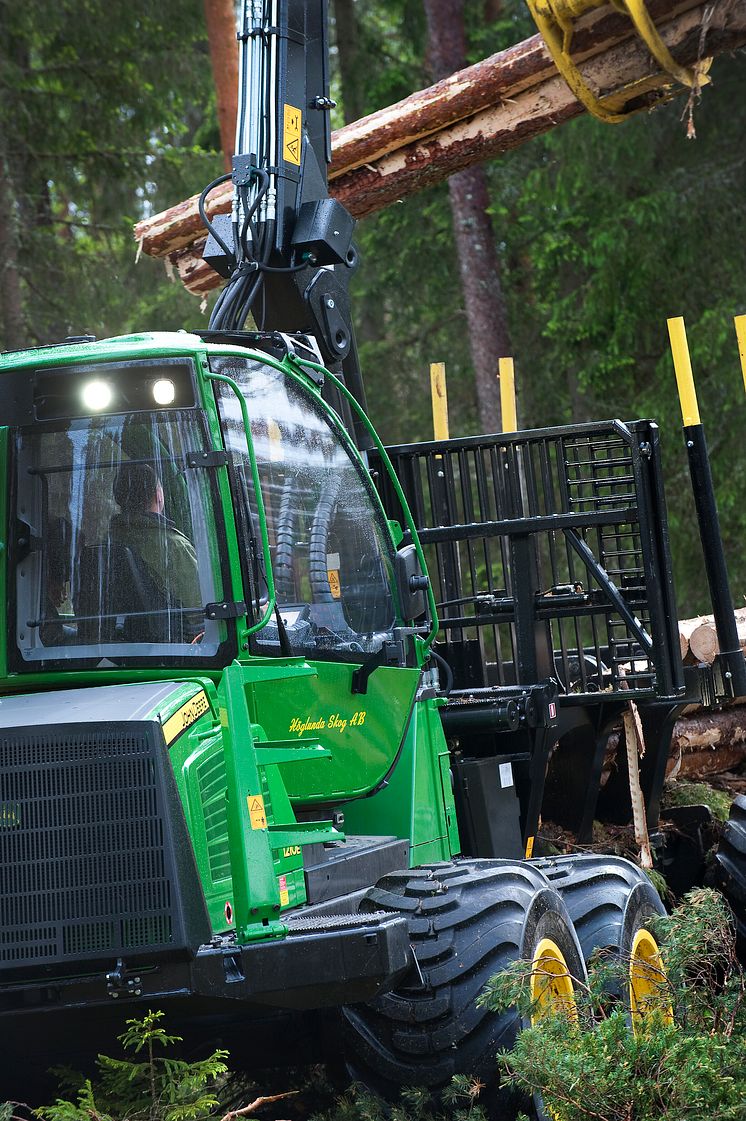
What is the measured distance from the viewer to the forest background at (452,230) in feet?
49.3

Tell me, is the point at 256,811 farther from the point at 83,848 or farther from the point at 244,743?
→ the point at 83,848

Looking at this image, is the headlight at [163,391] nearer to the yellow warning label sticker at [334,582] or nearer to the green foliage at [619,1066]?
the yellow warning label sticker at [334,582]

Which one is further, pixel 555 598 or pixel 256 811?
pixel 555 598

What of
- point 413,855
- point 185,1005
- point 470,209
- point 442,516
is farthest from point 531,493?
point 470,209

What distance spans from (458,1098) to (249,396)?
2.49 m

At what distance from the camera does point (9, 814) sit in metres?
4.21

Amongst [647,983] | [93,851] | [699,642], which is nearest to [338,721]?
[93,851]

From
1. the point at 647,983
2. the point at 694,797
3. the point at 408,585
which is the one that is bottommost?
the point at 647,983

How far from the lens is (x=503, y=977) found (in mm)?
4512

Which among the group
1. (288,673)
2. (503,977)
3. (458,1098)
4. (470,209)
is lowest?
(458,1098)

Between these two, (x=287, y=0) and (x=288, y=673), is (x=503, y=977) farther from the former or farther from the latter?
(x=287, y=0)

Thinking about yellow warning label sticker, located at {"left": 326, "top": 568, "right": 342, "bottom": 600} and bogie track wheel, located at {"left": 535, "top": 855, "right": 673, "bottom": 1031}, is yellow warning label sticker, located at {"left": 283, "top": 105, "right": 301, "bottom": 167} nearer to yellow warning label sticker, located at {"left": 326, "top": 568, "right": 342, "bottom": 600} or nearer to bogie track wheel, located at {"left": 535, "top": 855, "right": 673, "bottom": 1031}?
yellow warning label sticker, located at {"left": 326, "top": 568, "right": 342, "bottom": 600}

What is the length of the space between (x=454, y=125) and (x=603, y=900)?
5099 millimetres

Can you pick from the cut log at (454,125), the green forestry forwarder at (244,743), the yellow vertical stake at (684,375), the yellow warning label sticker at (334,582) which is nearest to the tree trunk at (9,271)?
the cut log at (454,125)
